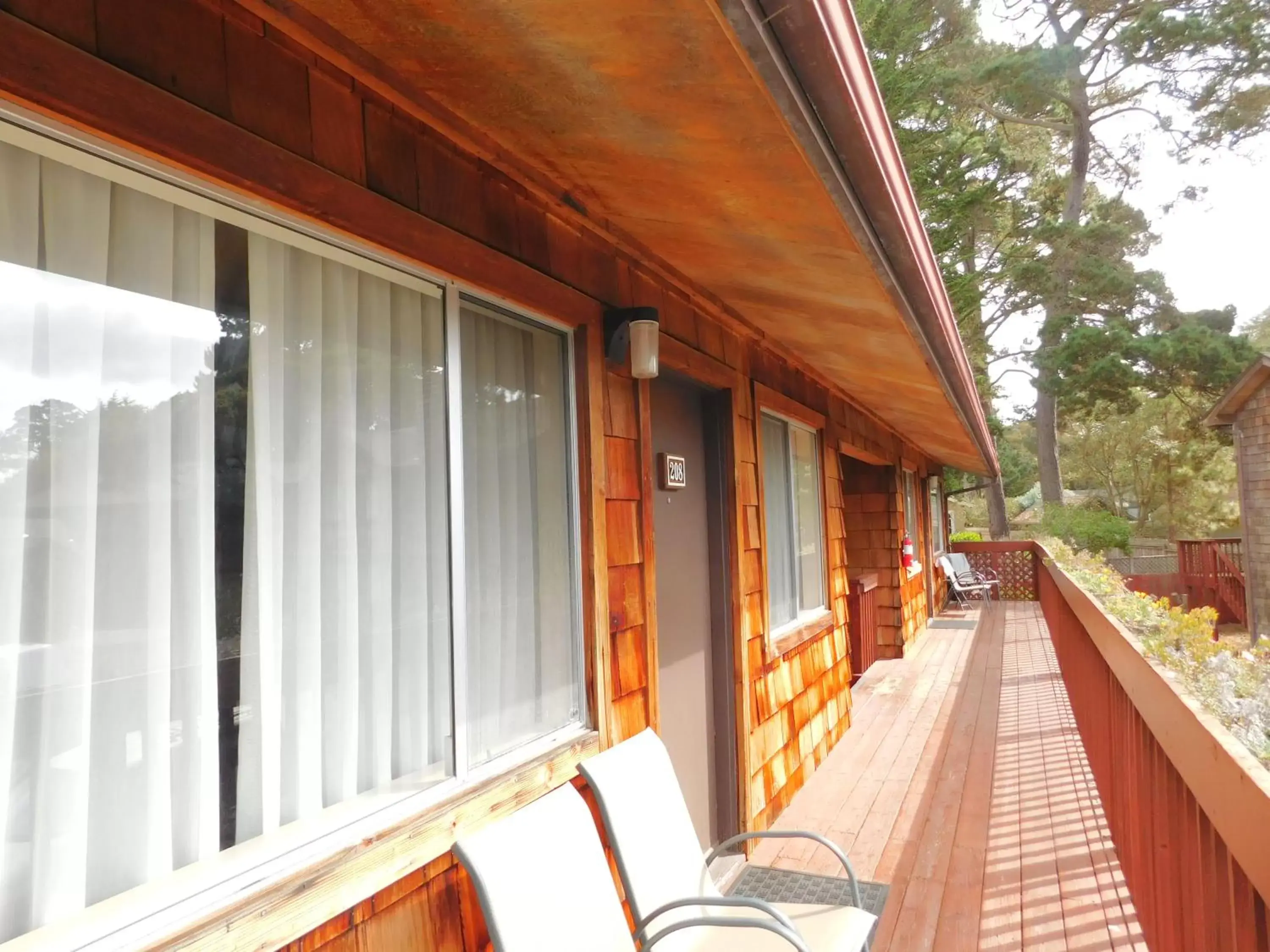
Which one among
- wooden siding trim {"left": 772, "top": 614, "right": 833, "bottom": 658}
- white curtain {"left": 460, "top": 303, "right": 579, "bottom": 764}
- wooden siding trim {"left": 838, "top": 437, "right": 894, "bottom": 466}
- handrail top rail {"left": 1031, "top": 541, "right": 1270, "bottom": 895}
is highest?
wooden siding trim {"left": 838, "top": 437, "right": 894, "bottom": 466}

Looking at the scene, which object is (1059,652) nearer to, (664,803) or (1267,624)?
(664,803)

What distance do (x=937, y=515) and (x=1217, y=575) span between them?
4.05 m

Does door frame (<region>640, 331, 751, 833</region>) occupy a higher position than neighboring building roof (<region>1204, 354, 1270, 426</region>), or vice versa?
neighboring building roof (<region>1204, 354, 1270, 426</region>)

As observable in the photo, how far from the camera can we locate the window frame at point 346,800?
45.4 inches

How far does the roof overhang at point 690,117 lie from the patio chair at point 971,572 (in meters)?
11.0

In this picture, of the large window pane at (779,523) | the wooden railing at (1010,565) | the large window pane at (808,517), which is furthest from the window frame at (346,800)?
the wooden railing at (1010,565)

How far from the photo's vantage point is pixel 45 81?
3.57 feet

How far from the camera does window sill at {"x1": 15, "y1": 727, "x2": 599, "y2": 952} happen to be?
1140 millimetres

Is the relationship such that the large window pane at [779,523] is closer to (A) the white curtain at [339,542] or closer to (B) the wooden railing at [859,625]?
(A) the white curtain at [339,542]

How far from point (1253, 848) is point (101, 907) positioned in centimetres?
165

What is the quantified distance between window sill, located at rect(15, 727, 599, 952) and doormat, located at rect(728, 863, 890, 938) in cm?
159

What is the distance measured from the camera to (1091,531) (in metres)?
17.8

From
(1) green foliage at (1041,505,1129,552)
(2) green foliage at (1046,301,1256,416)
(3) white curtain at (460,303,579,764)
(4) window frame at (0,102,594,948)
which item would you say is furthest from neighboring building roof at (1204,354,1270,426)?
(4) window frame at (0,102,594,948)

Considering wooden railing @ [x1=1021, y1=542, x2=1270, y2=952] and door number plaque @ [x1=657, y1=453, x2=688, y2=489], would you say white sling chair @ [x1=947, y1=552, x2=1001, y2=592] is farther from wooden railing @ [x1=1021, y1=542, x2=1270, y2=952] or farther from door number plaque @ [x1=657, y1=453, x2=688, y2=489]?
door number plaque @ [x1=657, y1=453, x2=688, y2=489]
